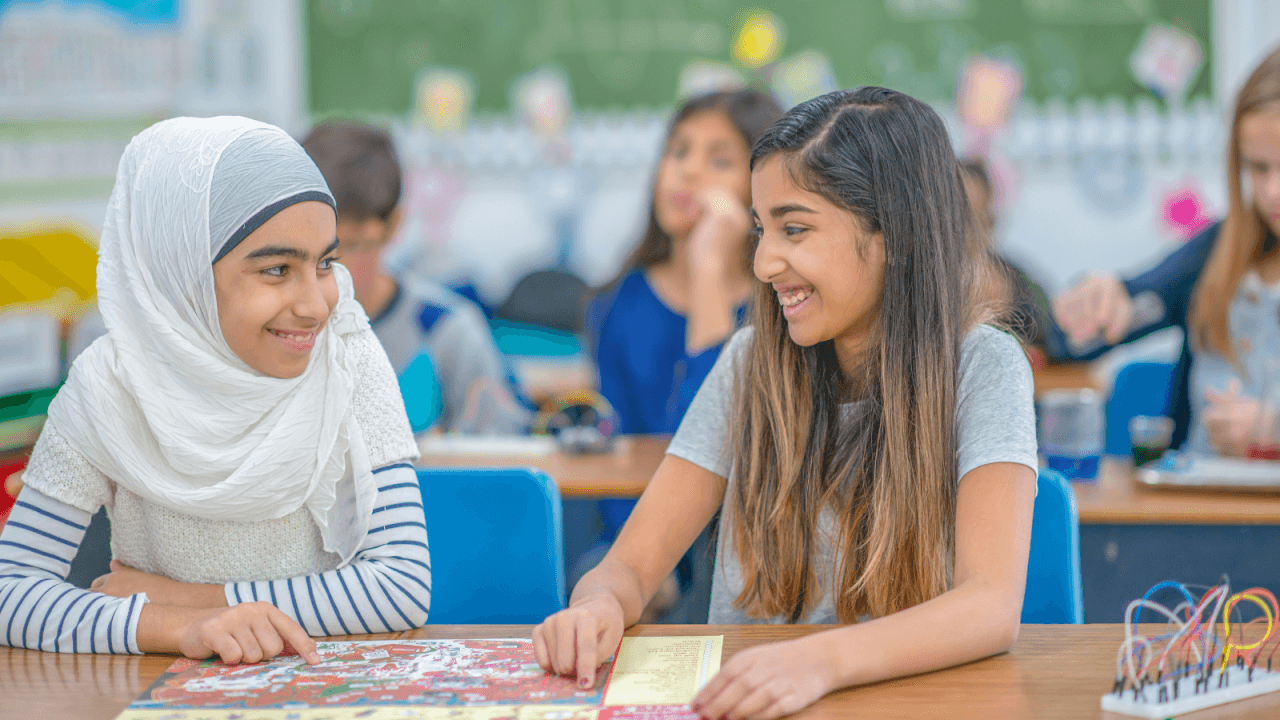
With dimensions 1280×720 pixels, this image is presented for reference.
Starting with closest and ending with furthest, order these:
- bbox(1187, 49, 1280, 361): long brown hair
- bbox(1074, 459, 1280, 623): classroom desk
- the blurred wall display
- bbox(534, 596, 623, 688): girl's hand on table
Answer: bbox(534, 596, 623, 688): girl's hand on table → bbox(1074, 459, 1280, 623): classroom desk → bbox(1187, 49, 1280, 361): long brown hair → the blurred wall display

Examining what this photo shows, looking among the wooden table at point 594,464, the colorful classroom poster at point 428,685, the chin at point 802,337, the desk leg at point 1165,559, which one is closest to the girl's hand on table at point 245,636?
the colorful classroom poster at point 428,685

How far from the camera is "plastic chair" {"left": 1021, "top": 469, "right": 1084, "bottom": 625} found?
52.2 inches

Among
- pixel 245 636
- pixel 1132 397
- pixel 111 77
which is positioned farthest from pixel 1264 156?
pixel 111 77

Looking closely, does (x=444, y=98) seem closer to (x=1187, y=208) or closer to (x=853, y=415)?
(x=1187, y=208)

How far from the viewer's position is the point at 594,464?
7.15 ft

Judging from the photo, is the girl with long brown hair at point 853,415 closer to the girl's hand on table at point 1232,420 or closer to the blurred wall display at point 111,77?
the girl's hand on table at point 1232,420

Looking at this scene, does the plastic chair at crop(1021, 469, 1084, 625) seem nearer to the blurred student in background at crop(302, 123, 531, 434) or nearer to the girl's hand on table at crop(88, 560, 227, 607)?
the girl's hand on table at crop(88, 560, 227, 607)

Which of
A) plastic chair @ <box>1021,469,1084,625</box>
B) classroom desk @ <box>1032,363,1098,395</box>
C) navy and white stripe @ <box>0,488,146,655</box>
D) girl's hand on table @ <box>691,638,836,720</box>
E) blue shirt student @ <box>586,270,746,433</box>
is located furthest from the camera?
classroom desk @ <box>1032,363,1098,395</box>

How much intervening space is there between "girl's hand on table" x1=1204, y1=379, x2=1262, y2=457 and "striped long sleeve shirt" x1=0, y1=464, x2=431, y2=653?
1.51 meters

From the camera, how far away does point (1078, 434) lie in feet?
6.63

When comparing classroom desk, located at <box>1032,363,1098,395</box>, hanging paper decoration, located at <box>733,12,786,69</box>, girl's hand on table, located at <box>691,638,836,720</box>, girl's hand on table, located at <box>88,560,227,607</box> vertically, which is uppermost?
hanging paper decoration, located at <box>733,12,786,69</box>

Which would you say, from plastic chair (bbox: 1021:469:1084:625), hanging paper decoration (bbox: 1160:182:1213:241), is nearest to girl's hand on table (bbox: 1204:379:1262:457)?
plastic chair (bbox: 1021:469:1084:625)

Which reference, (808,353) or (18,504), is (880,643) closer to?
(808,353)

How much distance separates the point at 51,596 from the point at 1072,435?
5.30 feet
